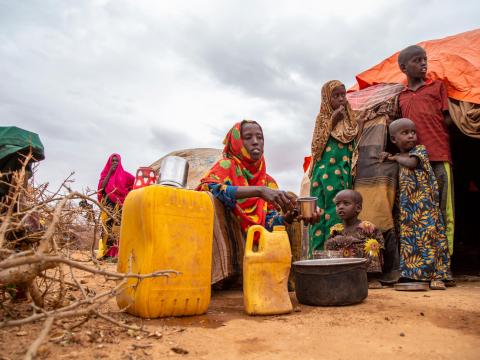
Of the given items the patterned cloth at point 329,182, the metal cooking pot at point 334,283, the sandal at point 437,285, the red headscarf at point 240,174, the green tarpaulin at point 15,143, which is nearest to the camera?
the metal cooking pot at point 334,283

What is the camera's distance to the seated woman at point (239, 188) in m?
3.01

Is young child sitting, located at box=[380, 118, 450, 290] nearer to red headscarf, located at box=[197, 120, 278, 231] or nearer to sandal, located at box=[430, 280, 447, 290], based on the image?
sandal, located at box=[430, 280, 447, 290]

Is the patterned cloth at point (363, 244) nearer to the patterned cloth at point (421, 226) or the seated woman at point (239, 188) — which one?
the patterned cloth at point (421, 226)

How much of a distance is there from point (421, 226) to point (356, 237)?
0.56 meters

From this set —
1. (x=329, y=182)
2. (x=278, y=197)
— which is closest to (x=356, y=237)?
(x=329, y=182)

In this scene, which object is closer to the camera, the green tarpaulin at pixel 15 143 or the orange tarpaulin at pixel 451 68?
the green tarpaulin at pixel 15 143

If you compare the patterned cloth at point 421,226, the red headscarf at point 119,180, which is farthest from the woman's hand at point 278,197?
the red headscarf at point 119,180

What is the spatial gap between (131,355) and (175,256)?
27.7 inches

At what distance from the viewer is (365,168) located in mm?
4082

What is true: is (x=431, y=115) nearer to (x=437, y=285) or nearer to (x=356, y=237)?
(x=356, y=237)

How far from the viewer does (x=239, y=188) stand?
114 inches

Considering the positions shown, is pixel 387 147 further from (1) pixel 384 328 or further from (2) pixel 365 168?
(1) pixel 384 328

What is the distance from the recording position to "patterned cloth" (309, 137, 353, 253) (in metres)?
4.14

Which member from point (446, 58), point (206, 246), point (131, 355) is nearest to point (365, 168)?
point (446, 58)
